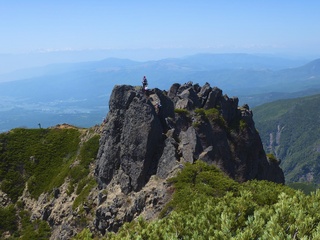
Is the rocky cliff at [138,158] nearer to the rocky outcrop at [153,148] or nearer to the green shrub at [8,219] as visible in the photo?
the rocky outcrop at [153,148]

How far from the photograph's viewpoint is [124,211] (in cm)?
4638

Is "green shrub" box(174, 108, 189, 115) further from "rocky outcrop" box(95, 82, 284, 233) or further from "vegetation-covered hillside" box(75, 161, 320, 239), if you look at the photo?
"vegetation-covered hillside" box(75, 161, 320, 239)

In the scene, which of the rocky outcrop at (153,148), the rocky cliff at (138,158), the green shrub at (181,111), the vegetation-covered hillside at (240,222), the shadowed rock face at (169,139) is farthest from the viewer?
the green shrub at (181,111)

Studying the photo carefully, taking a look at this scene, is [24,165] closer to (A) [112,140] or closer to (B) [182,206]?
(A) [112,140]

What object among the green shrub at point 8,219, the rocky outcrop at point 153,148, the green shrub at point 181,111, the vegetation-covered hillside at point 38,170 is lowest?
the green shrub at point 8,219

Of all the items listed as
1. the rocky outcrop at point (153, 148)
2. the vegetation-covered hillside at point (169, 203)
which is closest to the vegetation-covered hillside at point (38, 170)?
the vegetation-covered hillside at point (169, 203)

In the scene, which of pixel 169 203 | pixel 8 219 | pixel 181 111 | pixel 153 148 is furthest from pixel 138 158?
pixel 8 219

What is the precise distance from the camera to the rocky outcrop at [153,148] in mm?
47344

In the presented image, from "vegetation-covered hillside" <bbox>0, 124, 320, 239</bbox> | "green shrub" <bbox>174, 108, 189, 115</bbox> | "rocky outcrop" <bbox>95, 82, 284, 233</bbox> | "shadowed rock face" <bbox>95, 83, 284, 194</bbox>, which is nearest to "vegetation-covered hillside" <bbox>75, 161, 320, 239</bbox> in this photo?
"vegetation-covered hillside" <bbox>0, 124, 320, 239</bbox>

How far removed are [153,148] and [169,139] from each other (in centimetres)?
283

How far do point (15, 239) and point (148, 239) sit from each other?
46.4 m

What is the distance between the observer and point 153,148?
5225cm

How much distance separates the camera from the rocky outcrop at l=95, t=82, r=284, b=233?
47344mm

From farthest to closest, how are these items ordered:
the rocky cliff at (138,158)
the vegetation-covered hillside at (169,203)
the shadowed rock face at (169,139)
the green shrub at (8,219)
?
the green shrub at (8,219) → the shadowed rock face at (169,139) → the rocky cliff at (138,158) → the vegetation-covered hillside at (169,203)
